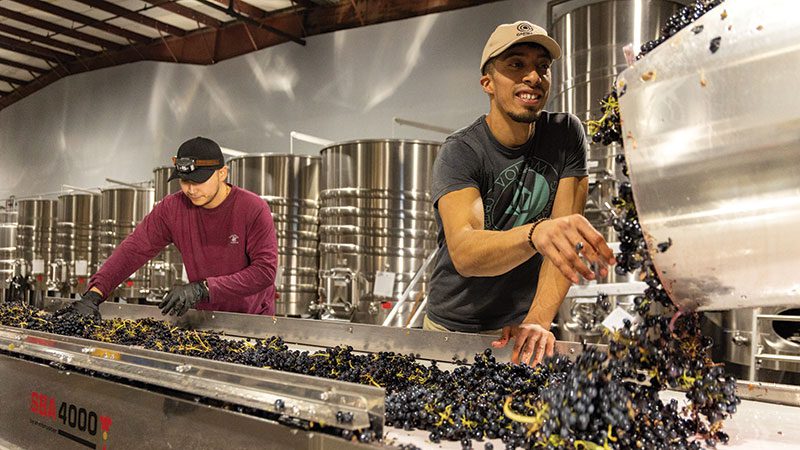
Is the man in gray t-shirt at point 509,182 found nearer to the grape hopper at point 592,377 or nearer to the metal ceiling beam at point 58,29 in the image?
→ the grape hopper at point 592,377

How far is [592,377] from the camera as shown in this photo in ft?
2.76

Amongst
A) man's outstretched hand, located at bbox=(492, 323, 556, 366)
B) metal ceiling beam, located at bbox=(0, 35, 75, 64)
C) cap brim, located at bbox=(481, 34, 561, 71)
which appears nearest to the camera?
man's outstretched hand, located at bbox=(492, 323, 556, 366)

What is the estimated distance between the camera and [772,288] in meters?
0.73

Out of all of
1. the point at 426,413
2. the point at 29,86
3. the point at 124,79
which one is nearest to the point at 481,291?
the point at 426,413

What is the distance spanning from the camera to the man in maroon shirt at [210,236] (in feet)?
10.2

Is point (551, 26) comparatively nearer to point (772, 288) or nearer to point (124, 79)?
point (772, 288)

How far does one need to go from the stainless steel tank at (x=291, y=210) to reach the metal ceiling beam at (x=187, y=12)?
150 inches

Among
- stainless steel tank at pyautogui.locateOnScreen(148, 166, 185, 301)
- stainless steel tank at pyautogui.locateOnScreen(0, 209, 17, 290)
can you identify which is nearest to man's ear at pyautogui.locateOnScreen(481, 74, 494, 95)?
stainless steel tank at pyautogui.locateOnScreen(148, 166, 185, 301)

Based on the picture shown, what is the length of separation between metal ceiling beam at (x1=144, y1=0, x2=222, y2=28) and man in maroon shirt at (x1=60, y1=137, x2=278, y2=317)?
640cm

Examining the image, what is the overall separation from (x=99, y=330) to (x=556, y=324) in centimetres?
241

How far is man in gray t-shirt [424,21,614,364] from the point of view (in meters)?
1.95

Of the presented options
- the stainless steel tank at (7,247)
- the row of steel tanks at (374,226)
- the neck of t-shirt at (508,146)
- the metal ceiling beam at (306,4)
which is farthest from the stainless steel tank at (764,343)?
the stainless steel tank at (7,247)

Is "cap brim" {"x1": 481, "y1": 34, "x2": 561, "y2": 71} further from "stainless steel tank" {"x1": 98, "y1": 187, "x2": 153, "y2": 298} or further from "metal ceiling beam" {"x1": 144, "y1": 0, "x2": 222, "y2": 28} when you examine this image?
"metal ceiling beam" {"x1": 144, "y1": 0, "x2": 222, "y2": 28}

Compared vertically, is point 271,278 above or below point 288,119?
below
